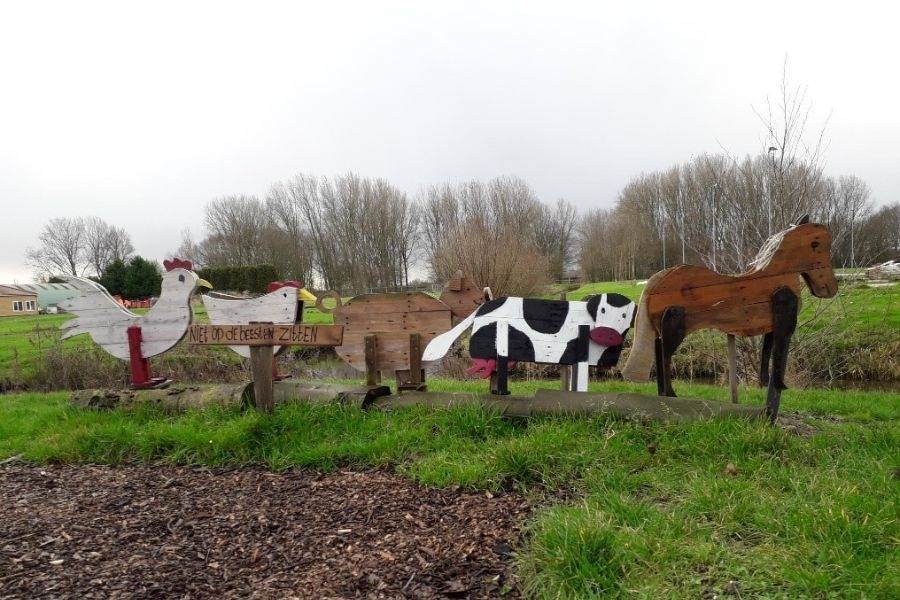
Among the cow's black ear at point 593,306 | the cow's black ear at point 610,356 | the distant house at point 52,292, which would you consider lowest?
the cow's black ear at point 610,356

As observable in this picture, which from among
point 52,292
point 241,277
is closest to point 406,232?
point 241,277

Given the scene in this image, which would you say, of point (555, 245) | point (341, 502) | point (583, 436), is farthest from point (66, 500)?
point (555, 245)

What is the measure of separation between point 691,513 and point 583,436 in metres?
1.20

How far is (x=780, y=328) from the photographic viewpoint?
425cm

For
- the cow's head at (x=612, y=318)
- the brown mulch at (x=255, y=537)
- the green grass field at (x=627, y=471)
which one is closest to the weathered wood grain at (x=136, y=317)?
the green grass field at (x=627, y=471)

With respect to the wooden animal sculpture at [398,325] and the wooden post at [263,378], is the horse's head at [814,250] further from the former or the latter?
the wooden post at [263,378]

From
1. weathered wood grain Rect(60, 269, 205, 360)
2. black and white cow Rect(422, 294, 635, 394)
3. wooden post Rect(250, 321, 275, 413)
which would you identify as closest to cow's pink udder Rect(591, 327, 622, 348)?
black and white cow Rect(422, 294, 635, 394)

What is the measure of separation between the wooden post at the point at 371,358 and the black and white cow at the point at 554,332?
1.18 m

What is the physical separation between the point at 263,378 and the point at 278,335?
0.46 m

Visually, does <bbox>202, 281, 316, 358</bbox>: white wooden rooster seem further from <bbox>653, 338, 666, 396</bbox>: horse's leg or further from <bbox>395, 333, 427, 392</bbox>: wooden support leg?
<bbox>653, 338, 666, 396</bbox>: horse's leg

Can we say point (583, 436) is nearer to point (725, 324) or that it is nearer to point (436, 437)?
point (436, 437)

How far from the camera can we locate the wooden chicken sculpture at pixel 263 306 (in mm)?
5738

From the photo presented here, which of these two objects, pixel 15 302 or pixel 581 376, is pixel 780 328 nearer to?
pixel 581 376

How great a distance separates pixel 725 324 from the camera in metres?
4.25
